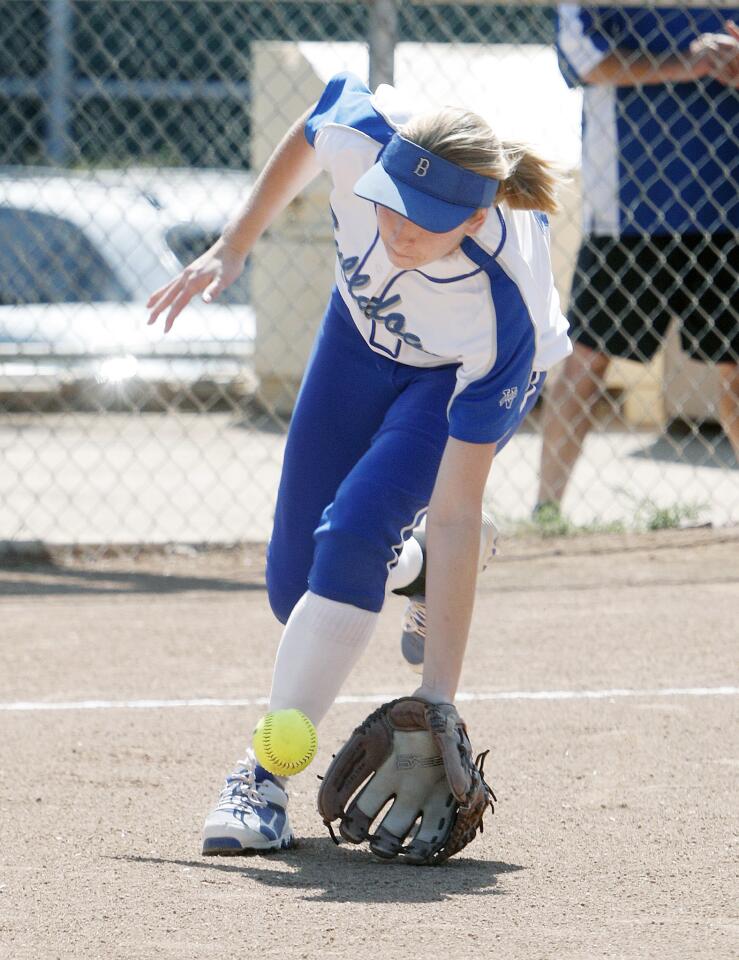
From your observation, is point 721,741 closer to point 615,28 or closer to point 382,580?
point 382,580

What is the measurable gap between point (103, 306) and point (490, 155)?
7408 mm

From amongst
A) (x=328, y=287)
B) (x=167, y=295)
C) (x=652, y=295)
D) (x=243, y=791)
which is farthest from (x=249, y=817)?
(x=328, y=287)

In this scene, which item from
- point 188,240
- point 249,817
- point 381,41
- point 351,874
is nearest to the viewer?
point 351,874

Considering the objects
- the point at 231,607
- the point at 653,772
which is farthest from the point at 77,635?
the point at 653,772

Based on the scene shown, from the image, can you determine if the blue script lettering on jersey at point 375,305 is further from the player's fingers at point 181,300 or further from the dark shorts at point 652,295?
the dark shorts at point 652,295

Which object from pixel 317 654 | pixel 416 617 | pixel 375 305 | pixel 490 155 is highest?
pixel 490 155

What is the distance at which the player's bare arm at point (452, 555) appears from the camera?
306 cm

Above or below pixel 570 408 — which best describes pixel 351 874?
above

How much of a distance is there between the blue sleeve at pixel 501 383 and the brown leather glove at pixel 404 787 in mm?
543

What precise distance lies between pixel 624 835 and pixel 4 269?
24.8ft

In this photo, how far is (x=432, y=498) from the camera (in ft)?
10.3

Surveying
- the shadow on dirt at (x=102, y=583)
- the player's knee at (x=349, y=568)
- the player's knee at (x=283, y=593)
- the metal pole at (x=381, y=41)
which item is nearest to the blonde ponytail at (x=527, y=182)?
the player's knee at (x=349, y=568)

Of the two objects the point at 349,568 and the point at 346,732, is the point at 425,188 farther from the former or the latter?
the point at 346,732

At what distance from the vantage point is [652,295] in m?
6.08
